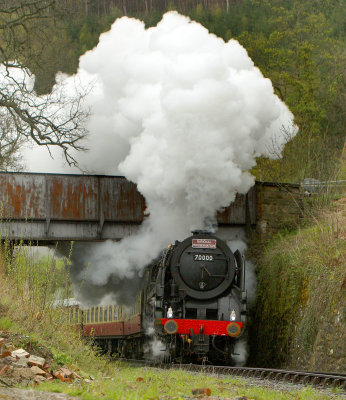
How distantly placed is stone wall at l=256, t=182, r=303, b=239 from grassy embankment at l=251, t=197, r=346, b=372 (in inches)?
15.3

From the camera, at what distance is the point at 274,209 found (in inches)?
720

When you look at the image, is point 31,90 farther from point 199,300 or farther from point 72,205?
point 199,300

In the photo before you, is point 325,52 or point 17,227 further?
point 325,52

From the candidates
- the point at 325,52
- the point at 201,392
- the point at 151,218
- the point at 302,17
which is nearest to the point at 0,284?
the point at 201,392

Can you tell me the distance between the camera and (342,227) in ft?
43.3

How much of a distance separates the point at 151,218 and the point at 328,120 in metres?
17.4

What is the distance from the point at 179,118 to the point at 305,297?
4.37 meters

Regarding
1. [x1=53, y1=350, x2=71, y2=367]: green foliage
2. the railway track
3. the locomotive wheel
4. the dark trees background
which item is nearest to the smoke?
the locomotive wheel

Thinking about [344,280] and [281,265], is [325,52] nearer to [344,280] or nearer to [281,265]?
[281,265]

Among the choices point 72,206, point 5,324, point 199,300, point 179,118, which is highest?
point 179,118

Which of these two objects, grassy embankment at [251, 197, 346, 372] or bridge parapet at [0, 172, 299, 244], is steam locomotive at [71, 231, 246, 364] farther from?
bridge parapet at [0, 172, 299, 244]

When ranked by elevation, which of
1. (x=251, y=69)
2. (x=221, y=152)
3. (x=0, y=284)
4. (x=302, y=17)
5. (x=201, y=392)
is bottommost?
(x=201, y=392)

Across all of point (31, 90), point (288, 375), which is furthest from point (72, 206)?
point (288, 375)

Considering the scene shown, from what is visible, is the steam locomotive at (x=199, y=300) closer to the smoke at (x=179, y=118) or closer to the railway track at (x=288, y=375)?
the railway track at (x=288, y=375)
